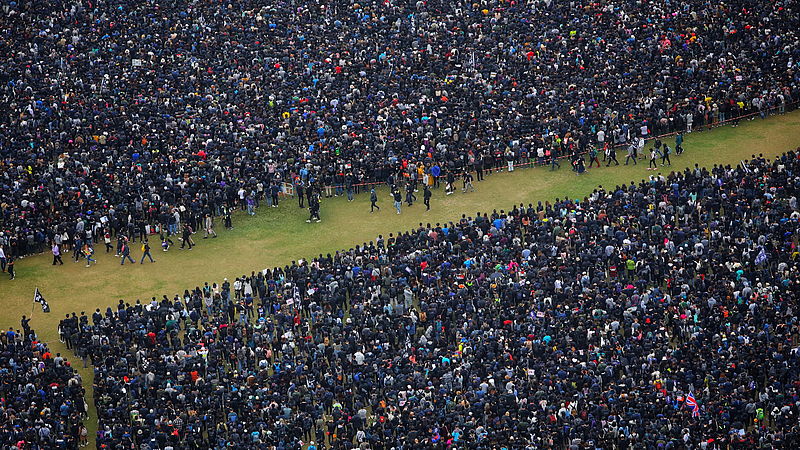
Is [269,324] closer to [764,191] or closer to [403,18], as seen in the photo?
[764,191]

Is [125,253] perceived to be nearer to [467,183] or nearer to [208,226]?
[208,226]

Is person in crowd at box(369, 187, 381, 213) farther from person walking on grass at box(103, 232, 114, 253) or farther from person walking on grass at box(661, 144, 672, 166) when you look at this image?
person walking on grass at box(661, 144, 672, 166)

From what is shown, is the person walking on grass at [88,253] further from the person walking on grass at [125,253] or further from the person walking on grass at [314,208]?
the person walking on grass at [314,208]

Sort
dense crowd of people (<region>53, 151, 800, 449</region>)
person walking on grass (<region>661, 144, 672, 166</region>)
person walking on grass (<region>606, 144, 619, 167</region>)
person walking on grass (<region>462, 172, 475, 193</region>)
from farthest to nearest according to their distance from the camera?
person walking on grass (<region>606, 144, 619, 167</region>) < person walking on grass (<region>661, 144, 672, 166</region>) < person walking on grass (<region>462, 172, 475, 193</region>) < dense crowd of people (<region>53, 151, 800, 449</region>)

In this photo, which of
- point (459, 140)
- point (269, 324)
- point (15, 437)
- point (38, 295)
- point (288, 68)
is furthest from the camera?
point (288, 68)

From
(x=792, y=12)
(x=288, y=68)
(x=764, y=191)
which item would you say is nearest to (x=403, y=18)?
(x=288, y=68)

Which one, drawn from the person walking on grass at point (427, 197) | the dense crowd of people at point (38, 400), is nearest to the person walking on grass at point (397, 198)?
the person walking on grass at point (427, 197)

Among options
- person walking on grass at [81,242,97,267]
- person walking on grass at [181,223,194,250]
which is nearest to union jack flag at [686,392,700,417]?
person walking on grass at [181,223,194,250]
